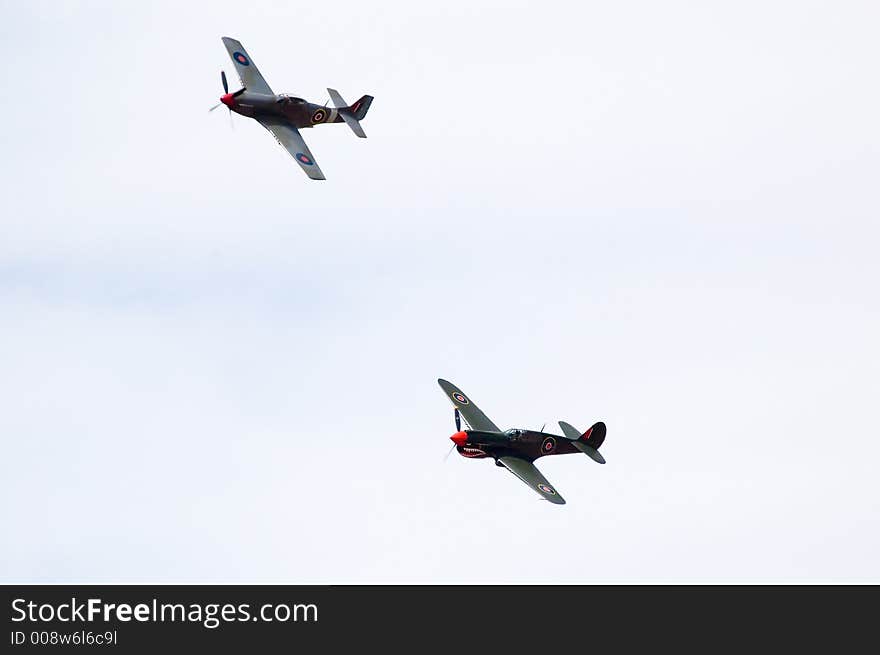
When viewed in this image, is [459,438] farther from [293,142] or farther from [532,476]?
[293,142]

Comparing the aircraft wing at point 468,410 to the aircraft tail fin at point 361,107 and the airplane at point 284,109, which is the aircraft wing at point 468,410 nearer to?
the airplane at point 284,109

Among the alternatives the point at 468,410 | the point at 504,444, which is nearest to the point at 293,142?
the point at 468,410

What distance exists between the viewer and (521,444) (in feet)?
364

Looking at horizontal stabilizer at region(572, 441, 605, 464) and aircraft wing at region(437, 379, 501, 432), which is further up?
aircraft wing at region(437, 379, 501, 432)

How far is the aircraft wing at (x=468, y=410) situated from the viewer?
113 meters

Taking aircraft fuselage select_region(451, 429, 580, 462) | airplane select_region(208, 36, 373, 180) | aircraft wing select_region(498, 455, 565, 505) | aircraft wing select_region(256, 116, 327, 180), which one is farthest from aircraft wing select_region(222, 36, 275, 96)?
aircraft wing select_region(498, 455, 565, 505)

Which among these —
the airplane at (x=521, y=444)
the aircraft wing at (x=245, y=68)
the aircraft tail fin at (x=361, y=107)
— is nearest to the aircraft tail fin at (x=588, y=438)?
the airplane at (x=521, y=444)

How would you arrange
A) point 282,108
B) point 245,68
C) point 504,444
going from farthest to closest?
point 245,68
point 282,108
point 504,444

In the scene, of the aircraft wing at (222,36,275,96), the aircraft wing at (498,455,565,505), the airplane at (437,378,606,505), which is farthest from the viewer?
the aircraft wing at (222,36,275,96)

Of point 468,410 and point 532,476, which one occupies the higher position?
point 468,410

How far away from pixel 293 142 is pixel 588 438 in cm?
3105

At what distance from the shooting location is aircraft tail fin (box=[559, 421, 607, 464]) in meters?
114

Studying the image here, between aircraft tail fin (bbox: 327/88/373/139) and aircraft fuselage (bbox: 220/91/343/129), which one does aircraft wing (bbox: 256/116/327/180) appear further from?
aircraft tail fin (bbox: 327/88/373/139)
